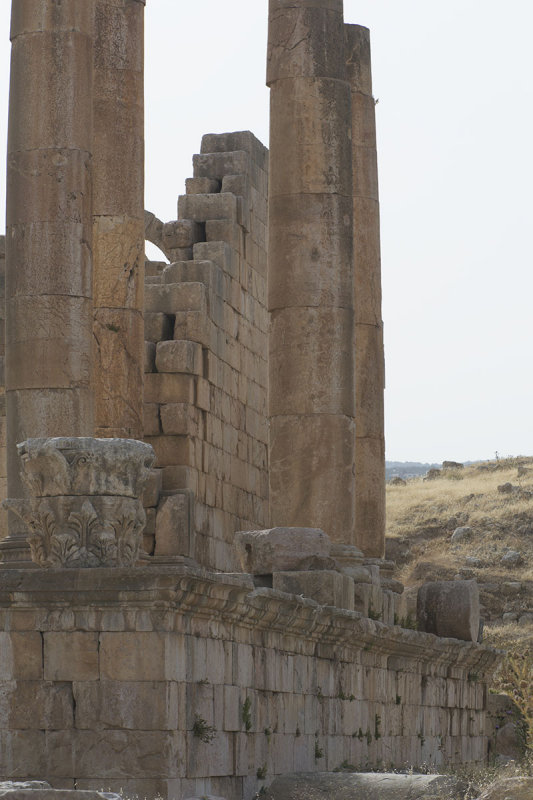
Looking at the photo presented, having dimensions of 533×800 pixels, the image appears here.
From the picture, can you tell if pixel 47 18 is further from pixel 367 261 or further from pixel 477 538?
pixel 477 538

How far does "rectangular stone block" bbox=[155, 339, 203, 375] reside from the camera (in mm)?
23953

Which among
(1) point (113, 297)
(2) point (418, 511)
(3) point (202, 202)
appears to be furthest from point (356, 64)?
(2) point (418, 511)

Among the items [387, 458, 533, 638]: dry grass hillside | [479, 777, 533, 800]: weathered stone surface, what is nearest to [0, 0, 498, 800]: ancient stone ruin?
[479, 777, 533, 800]: weathered stone surface

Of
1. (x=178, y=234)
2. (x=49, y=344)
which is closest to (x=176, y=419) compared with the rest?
(x=178, y=234)

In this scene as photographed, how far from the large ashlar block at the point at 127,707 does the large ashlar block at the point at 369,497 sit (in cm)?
1363

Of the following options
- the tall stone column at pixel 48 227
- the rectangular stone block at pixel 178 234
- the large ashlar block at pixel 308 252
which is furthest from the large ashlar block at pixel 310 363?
the rectangular stone block at pixel 178 234

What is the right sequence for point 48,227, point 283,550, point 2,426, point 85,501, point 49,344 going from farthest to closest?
point 2,426 → point 48,227 → point 49,344 → point 283,550 → point 85,501

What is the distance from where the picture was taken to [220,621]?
43.8 feet

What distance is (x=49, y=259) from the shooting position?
1852 cm

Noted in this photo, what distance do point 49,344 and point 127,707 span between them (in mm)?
7127

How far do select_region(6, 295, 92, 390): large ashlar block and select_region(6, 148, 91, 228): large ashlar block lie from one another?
93 cm

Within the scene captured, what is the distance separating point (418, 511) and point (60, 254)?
27.0 m

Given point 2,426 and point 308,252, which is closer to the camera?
point 308,252

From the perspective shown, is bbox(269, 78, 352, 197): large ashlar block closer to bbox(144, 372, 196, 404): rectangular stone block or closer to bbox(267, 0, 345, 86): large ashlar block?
bbox(267, 0, 345, 86): large ashlar block
